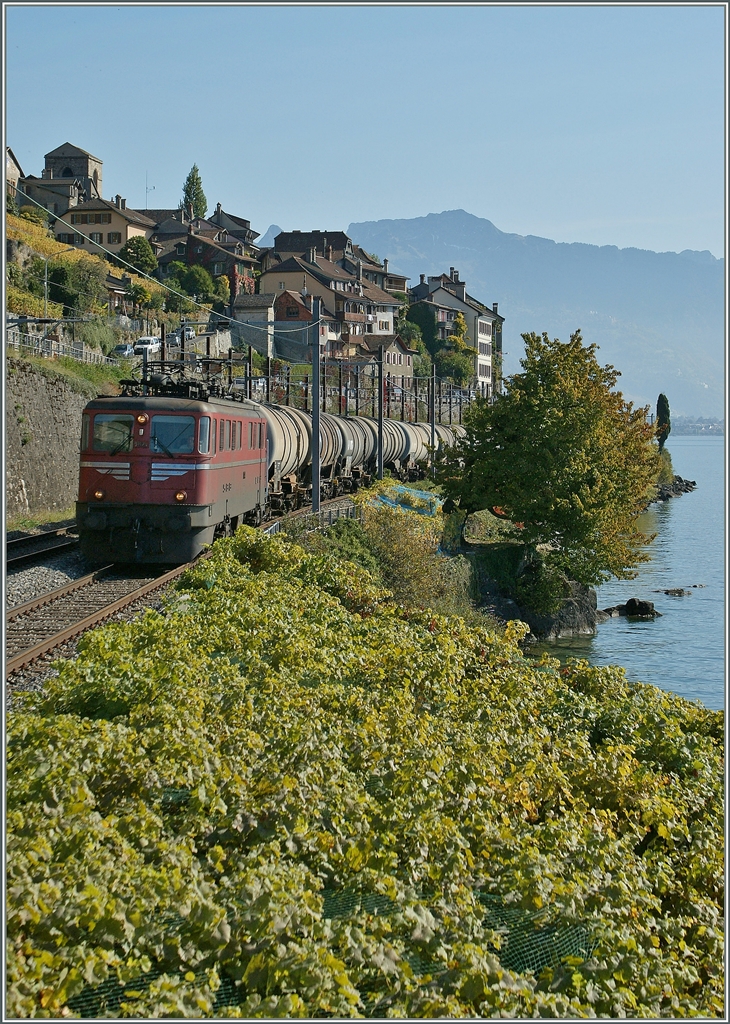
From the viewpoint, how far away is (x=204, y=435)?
63.7 feet

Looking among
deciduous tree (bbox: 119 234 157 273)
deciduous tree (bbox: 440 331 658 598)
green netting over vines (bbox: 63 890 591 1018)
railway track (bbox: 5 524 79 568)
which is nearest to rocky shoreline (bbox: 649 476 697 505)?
deciduous tree (bbox: 119 234 157 273)

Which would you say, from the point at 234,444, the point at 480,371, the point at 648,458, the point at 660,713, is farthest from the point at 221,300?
the point at 660,713

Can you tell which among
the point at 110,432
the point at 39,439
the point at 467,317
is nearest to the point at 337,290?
the point at 467,317

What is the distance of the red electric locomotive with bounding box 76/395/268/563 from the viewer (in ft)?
63.0

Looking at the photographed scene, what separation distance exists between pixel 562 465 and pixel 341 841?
86.1 ft

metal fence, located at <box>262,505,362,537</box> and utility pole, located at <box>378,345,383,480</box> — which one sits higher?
utility pole, located at <box>378,345,383,480</box>

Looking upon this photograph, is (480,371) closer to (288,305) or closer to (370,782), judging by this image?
(288,305)

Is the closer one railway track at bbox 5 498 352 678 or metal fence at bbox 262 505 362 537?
railway track at bbox 5 498 352 678

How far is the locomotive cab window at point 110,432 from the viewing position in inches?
764

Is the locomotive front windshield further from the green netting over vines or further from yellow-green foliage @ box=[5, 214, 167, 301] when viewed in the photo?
yellow-green foliage @ box=[5, 214, 167, 301]

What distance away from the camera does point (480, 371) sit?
401ft

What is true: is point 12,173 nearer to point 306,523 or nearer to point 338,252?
point 338,252

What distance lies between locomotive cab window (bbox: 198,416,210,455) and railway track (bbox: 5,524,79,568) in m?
3.75

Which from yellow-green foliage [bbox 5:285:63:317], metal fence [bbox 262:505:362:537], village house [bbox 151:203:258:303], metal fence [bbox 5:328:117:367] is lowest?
metal fence [bbox 262:505:362:537]
